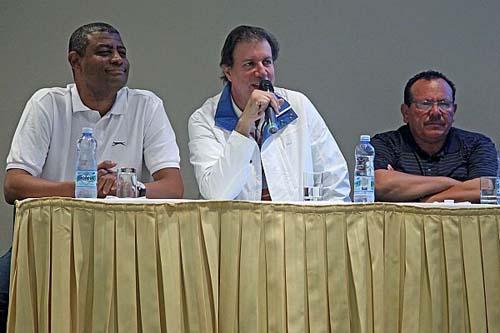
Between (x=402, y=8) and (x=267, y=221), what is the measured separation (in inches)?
78.4

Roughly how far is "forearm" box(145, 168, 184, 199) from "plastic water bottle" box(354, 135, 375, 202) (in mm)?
677

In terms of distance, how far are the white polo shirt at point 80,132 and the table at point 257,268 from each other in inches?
32.1

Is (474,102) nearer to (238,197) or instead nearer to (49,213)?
(238,197)

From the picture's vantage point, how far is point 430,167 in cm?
274

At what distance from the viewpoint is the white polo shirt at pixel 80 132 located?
96.1 inches

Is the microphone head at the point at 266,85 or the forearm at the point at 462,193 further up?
the microphone head at the point at 266,85

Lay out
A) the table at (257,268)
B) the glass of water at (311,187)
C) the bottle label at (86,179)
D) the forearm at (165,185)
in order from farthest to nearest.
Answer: the forearm at (165,185) → the glass of water at (311,187) → the bottle label at (86,179) → the table at (257,268)

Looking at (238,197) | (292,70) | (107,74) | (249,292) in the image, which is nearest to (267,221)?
(249,292)

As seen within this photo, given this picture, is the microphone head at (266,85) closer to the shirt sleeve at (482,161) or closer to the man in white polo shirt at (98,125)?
the man in white polo shirt at (98,125)

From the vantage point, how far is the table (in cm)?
164

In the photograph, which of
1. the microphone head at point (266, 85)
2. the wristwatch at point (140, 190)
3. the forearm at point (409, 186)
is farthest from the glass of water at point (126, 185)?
the forearm at point (409, 186)

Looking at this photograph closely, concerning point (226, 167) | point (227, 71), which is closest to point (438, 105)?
point (227, 71)

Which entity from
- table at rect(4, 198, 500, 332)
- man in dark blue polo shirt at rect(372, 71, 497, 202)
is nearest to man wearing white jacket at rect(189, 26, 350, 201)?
man in dark blue polo shirt at rect(372, 71, 497, 202)

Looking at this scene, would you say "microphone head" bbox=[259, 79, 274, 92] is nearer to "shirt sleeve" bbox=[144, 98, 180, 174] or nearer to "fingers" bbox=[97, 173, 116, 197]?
"shirt sleeve" bbox=[144, 98, 180, 174]
